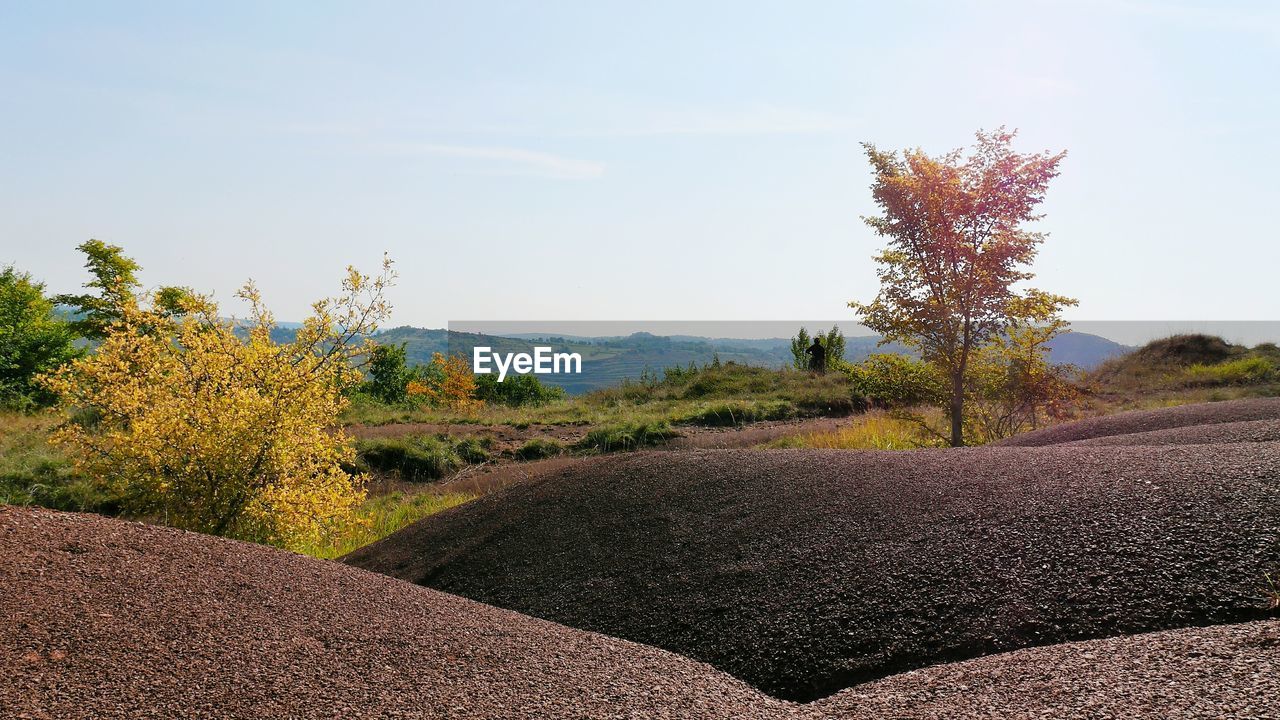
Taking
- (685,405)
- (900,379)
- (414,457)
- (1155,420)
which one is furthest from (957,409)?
(685,405)

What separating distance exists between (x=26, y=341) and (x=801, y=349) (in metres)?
22.4

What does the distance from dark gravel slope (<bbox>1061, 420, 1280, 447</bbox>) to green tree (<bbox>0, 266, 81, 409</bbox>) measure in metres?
19.7

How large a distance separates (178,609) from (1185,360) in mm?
26150

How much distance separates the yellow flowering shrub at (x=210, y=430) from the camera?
5.90 m

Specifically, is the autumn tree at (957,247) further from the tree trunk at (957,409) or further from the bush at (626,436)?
the bush at (626,436)

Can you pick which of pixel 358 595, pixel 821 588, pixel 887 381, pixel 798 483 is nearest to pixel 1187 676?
pixel 821 588

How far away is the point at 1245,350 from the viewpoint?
23469 millimetres

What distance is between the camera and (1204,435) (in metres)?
6.60

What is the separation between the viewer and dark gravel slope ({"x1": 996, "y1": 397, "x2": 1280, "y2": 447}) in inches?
309

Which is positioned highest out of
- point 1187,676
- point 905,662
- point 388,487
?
point 1187,676

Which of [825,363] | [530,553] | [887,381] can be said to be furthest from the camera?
[825,363]

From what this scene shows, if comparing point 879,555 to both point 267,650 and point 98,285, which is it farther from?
point 98,285

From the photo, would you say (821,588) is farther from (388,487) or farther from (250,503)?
(388,487)

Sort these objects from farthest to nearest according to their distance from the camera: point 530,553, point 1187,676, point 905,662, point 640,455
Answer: point 640,455 → point 530,553 → point 905,662 → point 1187,676
